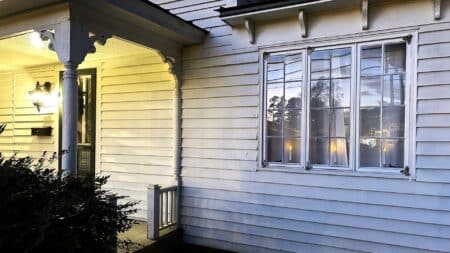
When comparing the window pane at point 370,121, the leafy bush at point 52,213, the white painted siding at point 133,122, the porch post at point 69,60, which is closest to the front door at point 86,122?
the white painted siding at point 133,122

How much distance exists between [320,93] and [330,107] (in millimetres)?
195

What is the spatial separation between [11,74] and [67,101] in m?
3.92

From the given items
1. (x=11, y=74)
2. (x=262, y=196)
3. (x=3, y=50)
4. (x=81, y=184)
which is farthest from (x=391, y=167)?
(x=11, y=74)

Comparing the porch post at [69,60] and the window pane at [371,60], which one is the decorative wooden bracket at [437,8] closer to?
→ the window pane at [371,60]

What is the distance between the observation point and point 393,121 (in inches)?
140

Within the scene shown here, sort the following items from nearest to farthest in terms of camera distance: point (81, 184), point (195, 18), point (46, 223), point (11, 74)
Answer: point (46, 223) < point (81, 184) < point (195, 18) < point (11, 74)

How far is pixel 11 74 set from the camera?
6.40 meters

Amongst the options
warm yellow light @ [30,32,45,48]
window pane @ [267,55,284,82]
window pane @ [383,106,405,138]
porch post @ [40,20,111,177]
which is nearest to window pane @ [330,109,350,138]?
window pane @ [383,106,405,138]

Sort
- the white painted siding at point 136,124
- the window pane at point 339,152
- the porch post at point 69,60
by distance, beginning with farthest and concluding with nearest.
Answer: the white painted siding at point 136,124 < the window pane at point 339,152 < the porch post at point 69,60

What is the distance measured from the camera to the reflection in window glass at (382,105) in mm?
3535

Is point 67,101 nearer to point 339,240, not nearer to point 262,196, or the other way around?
point 262,196

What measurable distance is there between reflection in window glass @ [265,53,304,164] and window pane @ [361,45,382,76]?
2.15 ft

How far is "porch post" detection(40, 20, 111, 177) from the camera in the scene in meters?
3.26

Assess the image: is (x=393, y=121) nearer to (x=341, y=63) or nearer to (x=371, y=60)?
(x=371, y=60)
